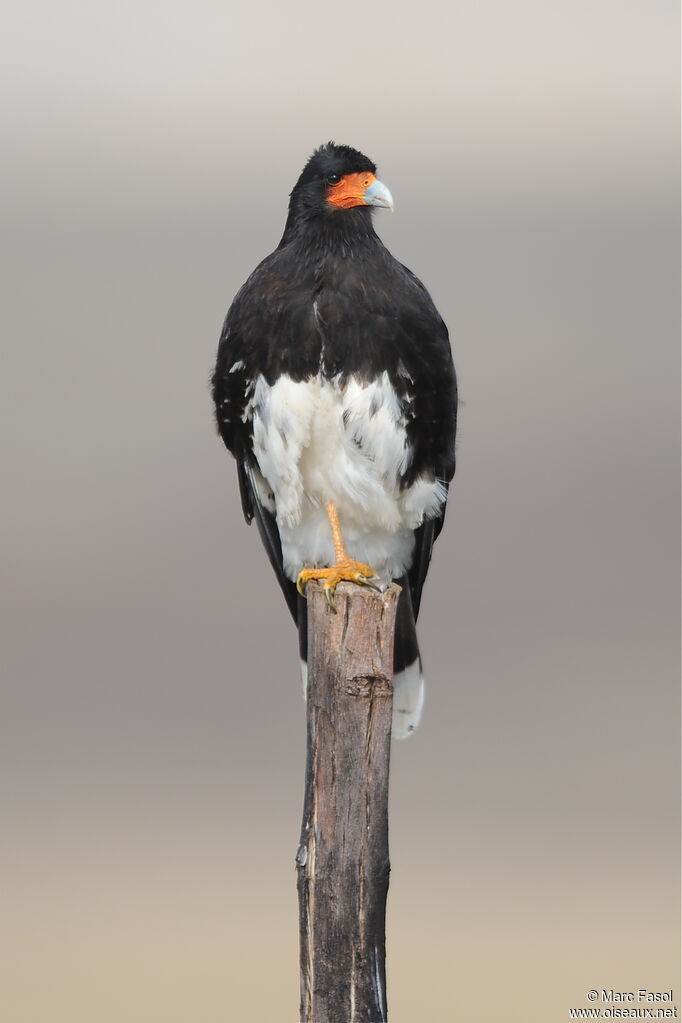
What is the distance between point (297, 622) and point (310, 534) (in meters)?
0.43

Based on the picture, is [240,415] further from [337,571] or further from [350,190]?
[350,190]

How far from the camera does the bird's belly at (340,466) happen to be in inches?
203

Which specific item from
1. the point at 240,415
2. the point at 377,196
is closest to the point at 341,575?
the point at 240,415

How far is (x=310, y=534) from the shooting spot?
5766mm

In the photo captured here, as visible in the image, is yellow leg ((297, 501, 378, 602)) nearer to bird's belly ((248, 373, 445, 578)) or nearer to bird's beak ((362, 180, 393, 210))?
bird's belly ((248, 373, 445, 578))

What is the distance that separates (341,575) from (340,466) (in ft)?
1.73

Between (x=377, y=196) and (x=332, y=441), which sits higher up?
(x=377, y=196)

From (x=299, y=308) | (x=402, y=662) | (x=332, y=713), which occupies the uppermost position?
(x=299, y=308)

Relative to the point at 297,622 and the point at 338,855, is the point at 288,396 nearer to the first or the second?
the point at 297,622

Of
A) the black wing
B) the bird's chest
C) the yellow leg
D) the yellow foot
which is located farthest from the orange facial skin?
the yellow foot

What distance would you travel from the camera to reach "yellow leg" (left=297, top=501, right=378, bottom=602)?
16.4 feet

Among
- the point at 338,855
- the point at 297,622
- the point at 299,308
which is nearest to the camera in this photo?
the point at 338,855

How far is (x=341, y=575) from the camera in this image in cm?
503

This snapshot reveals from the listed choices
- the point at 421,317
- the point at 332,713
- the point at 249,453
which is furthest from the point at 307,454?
the point at 332,713
